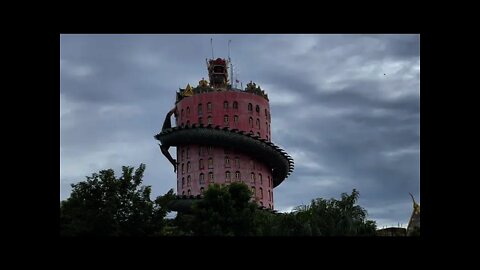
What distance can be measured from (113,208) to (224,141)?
3667 cm

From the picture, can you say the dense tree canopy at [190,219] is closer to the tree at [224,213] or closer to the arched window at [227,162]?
the tree at [224,213]

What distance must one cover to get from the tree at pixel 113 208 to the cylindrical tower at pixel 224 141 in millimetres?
34331

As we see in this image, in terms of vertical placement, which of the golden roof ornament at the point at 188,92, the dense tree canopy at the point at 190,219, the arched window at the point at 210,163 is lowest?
the dense tree canopy at the point at 190,219

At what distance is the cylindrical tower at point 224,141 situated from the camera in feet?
249

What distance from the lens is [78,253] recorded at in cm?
1106

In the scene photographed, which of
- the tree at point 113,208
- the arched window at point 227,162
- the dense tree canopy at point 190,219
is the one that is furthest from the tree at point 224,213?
the arched window at point 227,162

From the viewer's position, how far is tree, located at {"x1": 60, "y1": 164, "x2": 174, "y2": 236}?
39188 mm

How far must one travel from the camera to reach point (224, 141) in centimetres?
7562

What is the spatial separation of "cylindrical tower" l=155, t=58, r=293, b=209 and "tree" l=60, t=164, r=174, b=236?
1352 inches

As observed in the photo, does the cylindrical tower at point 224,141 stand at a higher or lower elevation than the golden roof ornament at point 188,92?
lower
